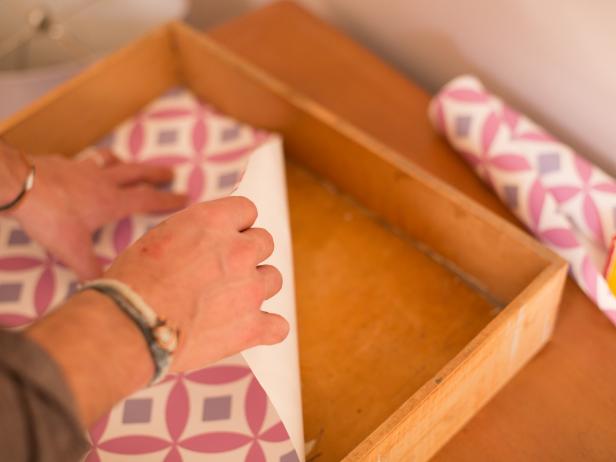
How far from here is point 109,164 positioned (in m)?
0.90

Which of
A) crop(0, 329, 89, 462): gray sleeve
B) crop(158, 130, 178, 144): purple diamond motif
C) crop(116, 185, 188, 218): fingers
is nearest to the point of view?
crop(0, 329, 89, 462): gray sleeve

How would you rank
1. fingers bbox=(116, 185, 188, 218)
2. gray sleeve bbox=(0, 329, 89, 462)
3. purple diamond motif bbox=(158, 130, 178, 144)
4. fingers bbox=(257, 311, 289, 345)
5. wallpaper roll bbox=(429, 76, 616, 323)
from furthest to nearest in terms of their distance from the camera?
1. purple diamond motif bbox=(158, 130, 178, 144)
2. fingers bbox=(116, 185, 188, 218)
3. wallpaper roll bbox=(429, 76, 616, 323)
4. fingers bbox=(257, 311, 289, 345)
5. gray sleeve bbox=(0, 329, 89, 462)

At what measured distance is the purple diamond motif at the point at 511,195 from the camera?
0.79 meters

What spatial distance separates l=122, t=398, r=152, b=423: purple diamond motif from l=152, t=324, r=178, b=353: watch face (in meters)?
0.18

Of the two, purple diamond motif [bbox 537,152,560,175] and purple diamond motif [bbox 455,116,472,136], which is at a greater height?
purple diamond motif [bbox 537,152,560,175]

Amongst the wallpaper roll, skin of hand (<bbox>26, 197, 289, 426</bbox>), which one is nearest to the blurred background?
the wallpaper roll

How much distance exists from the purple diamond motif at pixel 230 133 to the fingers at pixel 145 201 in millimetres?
122

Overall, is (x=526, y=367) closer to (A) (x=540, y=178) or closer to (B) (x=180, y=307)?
(A) (x=540, y=178)

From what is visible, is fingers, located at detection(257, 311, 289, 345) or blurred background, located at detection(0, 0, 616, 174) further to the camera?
blurred background, located at detection(0, 0, 616, 174)

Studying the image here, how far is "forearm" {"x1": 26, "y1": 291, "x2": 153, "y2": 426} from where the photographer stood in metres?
0.50

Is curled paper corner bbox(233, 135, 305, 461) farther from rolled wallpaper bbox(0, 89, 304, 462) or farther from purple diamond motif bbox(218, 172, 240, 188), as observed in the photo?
purple diamond motif bbox(218, 172, 240, 188)

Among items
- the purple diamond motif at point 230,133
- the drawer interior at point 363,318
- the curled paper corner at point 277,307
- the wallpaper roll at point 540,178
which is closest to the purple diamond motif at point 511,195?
the wallpaper roll at point 540,178

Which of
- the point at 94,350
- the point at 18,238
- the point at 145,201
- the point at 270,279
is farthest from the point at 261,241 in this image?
the point at 18,238

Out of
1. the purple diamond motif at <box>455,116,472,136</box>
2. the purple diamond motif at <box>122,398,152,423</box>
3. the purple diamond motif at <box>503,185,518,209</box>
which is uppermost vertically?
the purple diamond motif at <box>455,116,472,136</box>
